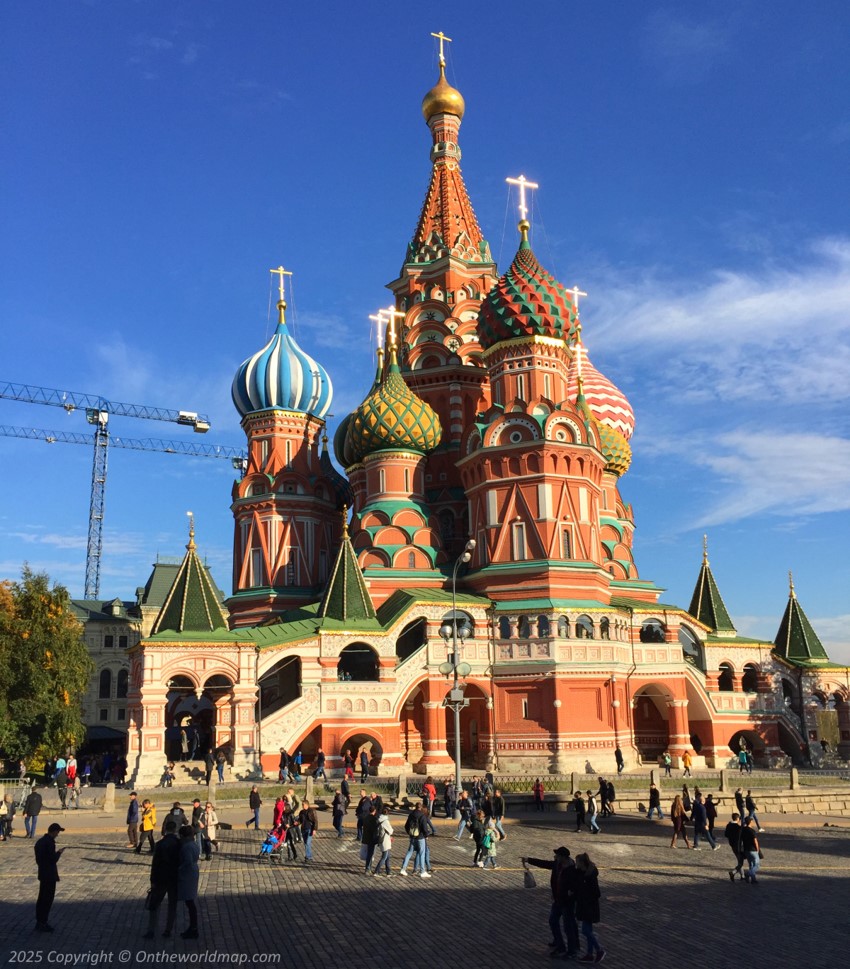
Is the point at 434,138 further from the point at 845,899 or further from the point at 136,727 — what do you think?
the point at 845,899

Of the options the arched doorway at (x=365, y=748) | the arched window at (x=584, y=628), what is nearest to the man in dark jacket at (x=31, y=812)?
the arched doorway at (x=365, y=748)

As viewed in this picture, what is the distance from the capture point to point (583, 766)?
112ft

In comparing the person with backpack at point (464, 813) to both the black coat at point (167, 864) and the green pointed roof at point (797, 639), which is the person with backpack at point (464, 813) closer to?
the black coat at point (167, 864)

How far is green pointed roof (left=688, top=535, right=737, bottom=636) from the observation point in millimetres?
44656

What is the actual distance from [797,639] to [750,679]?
9.57ft

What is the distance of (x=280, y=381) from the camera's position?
45031 millimetres

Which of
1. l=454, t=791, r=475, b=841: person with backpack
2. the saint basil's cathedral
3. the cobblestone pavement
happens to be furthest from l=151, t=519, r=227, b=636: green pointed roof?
l=454, t=791, r=475, b=841: person with backpack

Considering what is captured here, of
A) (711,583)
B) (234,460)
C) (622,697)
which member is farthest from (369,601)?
(234,460)

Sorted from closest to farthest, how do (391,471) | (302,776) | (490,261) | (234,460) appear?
(302,776)
(391,471)
(490,261)
(234,460)

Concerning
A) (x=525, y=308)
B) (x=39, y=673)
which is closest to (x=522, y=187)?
(x=525, y=308)

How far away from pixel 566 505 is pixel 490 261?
16831mm

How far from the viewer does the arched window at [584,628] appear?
36.5 meters

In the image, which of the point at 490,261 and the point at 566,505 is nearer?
the point at 566,505

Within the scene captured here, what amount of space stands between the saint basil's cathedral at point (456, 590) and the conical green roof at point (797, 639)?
0.09 metres
